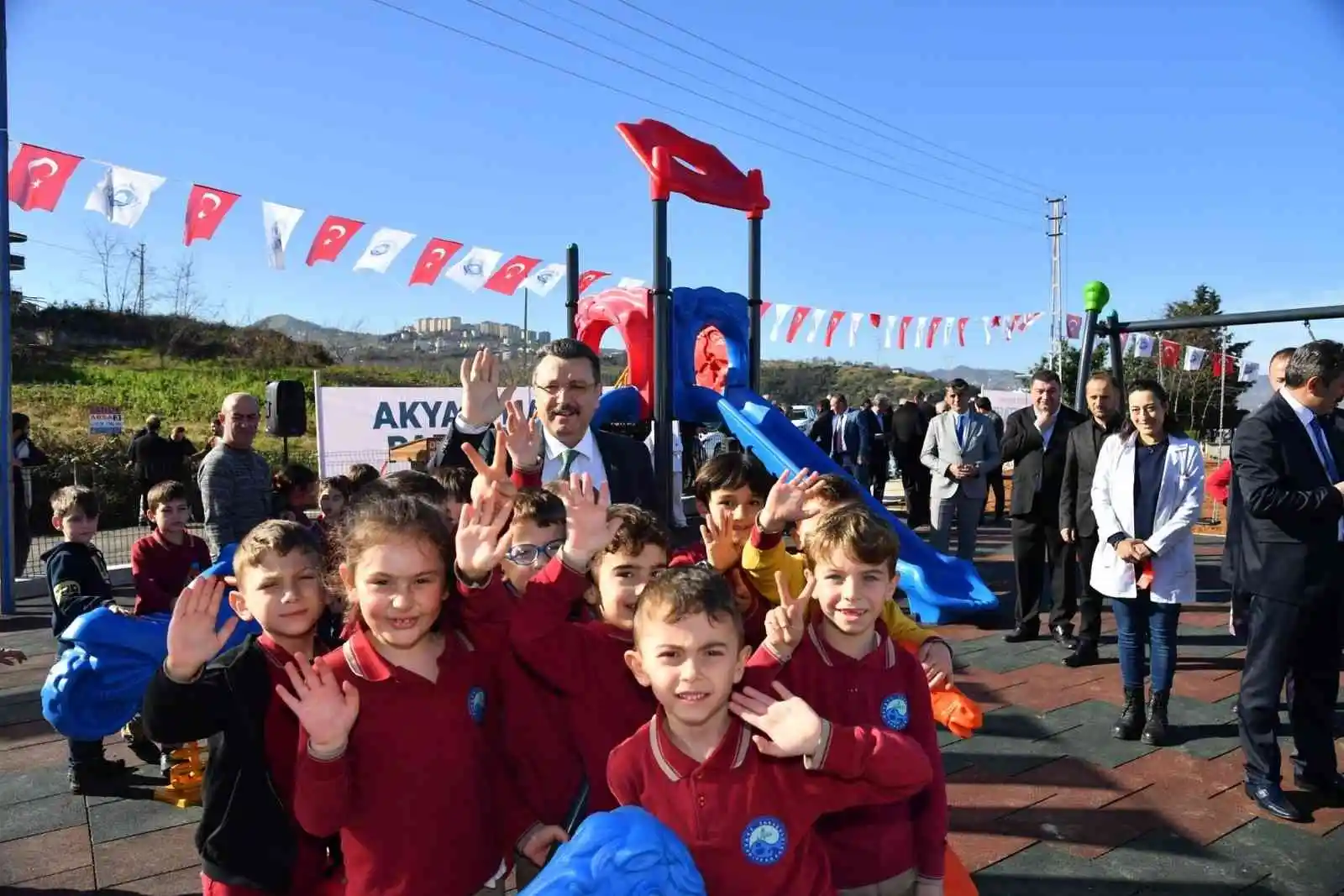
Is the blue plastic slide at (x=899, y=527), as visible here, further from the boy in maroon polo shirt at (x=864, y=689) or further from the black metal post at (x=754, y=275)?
the boy in maroon polo shirt at (x=864, y=689)

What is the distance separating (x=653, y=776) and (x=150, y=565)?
337 centimetres

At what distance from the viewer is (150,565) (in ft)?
13.1

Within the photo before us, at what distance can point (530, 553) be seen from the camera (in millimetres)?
2131

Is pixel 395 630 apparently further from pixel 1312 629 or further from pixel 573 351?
pixel 1312 629

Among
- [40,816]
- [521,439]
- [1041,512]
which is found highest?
[521,439]

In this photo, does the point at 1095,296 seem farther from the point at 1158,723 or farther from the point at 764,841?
the point at 764,841

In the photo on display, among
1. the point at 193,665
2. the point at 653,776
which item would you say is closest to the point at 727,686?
the point at 653,776

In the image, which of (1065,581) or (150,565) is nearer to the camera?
(150,565)

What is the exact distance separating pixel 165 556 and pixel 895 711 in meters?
3.59

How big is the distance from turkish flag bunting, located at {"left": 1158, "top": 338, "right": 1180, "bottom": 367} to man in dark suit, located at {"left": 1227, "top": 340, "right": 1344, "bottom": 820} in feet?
59.1

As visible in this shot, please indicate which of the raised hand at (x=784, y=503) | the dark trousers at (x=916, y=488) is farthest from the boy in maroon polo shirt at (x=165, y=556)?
the dark trousers at (x=916, y=488)

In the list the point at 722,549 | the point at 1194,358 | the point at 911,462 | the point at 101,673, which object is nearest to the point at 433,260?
the point at 911,462

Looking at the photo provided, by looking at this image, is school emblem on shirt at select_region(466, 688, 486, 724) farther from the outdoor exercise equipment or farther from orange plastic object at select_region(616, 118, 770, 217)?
orange plastic object at select_region(616, 118, 770, 217)

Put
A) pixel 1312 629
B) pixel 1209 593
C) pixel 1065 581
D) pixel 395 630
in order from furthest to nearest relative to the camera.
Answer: pixel 1209 593 → pixel 1065 581 → pixel 1312 629 → pixel 395 630
